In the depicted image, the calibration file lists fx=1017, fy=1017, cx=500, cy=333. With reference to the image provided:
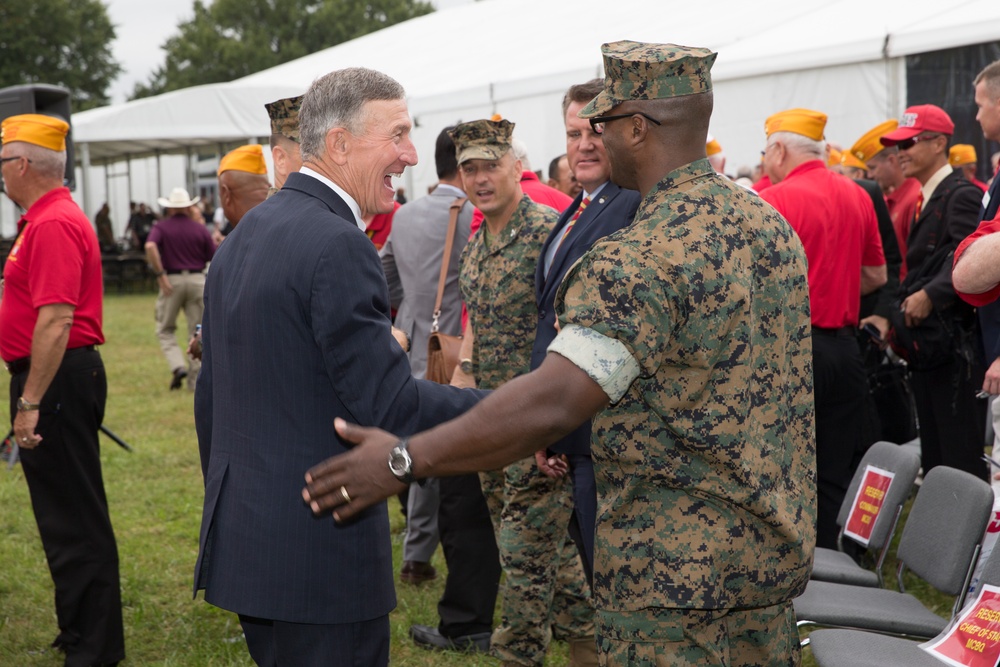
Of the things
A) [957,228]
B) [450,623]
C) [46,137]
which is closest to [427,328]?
[450,623]

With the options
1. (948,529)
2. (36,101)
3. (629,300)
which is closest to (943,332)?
(948,529)

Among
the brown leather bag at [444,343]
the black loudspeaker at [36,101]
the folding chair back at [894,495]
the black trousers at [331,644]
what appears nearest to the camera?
the black trousers at [331,644]

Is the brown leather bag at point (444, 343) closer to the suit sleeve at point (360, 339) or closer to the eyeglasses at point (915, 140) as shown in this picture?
the suit sleeve at point (360, 339)

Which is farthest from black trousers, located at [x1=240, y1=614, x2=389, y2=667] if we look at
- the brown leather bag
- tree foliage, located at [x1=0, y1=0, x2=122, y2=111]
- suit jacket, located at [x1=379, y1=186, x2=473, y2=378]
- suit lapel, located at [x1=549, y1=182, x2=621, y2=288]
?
tree foliage, located at [x1=0, y1=0, x2=122, y2=111]

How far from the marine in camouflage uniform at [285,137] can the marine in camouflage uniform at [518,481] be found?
1.16 meters

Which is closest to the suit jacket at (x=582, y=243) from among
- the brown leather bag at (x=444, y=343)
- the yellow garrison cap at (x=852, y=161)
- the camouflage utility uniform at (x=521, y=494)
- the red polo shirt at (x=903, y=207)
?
the camouflage utility uniform at (x=521, y=494)

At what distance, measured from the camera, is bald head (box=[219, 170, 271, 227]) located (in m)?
4.59

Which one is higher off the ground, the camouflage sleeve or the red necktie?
the red necktie

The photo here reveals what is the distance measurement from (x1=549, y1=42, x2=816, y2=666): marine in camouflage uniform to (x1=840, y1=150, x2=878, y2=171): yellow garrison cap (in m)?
5.59

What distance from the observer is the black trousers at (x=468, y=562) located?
461 cm

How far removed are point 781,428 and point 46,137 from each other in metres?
3.37

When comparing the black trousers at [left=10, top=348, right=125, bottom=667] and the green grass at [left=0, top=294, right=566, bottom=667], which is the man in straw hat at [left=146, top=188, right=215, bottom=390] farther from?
the black trousers at [left=10, top=348, right=125, bottom=667]

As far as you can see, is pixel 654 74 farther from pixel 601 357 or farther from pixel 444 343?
pixel 444 343

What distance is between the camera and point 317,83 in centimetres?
246
